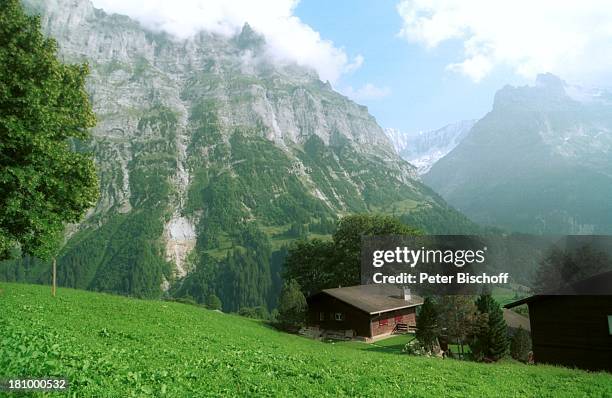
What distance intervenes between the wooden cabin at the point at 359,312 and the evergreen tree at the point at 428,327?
1497 cm

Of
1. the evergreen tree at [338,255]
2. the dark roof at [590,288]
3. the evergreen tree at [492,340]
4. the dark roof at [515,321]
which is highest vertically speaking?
the evergreen tree at [338,255]

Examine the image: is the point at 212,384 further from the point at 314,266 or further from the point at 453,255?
the point at 314,266

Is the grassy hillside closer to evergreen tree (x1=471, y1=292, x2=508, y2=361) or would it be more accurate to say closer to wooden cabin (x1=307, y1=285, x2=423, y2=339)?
evergreen tree (x1=471, y1=292, x2=508, y2=361)

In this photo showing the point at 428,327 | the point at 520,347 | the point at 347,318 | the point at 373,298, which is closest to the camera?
the point at 428,327

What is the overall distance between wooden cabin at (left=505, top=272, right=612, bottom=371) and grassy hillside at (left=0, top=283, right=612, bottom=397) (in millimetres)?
→ 12412

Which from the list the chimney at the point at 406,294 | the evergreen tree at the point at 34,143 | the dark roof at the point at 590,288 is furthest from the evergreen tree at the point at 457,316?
the evergreen tree at the point at 34,143

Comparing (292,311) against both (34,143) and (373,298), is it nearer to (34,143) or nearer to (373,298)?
(373,298)

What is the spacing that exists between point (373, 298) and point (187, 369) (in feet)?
174

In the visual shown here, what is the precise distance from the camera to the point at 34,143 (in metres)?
21.4

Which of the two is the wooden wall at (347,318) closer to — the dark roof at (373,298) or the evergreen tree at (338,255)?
the dark roof at (373,298)

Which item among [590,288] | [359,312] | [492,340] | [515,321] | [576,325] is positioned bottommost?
[515,321]

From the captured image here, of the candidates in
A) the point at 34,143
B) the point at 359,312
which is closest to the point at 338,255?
the point at 359,312

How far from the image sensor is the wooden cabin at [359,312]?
58803 mm

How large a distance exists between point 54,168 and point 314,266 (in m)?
65.3
